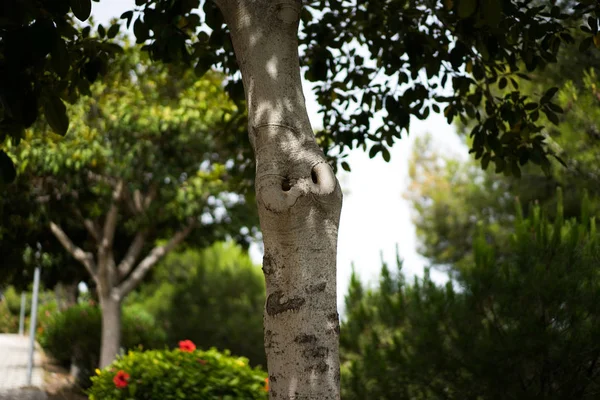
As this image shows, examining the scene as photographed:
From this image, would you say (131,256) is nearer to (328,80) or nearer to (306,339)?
(328,80)

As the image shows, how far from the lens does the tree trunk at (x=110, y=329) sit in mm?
13273

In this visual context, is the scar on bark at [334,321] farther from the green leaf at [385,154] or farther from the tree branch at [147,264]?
the tree branch at [147,264]

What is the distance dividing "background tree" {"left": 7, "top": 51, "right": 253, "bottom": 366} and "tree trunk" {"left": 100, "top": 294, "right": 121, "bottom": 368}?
21 mm

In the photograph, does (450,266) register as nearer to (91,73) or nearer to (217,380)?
(217,380)

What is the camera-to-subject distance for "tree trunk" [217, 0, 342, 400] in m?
2.66

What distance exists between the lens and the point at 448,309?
21.6 feet

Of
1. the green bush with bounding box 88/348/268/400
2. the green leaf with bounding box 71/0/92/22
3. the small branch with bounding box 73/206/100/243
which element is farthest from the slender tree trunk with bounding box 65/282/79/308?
the green leaf with bounding box 71/0/92/22

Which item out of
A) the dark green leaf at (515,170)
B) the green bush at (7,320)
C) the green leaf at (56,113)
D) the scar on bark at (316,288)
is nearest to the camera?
the scar on bark at (316,288)

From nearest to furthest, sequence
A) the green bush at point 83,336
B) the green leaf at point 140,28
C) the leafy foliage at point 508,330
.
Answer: the green leaf at point 140,28 < the leafy foliage at point 508,330 < the green bush at point 83,336

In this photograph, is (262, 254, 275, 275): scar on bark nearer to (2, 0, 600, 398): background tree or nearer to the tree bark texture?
(2, 0, 600, 398): background tree

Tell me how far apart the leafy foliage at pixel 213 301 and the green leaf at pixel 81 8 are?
16.4m

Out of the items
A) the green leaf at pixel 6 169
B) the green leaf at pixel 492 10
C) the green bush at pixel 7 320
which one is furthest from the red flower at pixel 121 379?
the green bush at pixel 7 320

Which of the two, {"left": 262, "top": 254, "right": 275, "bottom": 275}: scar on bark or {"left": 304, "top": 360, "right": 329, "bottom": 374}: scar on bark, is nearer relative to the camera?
{"left": 304, "top": 360, "right": 329, "bottom": 374}: scar on bark

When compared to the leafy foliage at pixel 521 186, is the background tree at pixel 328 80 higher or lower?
lower
